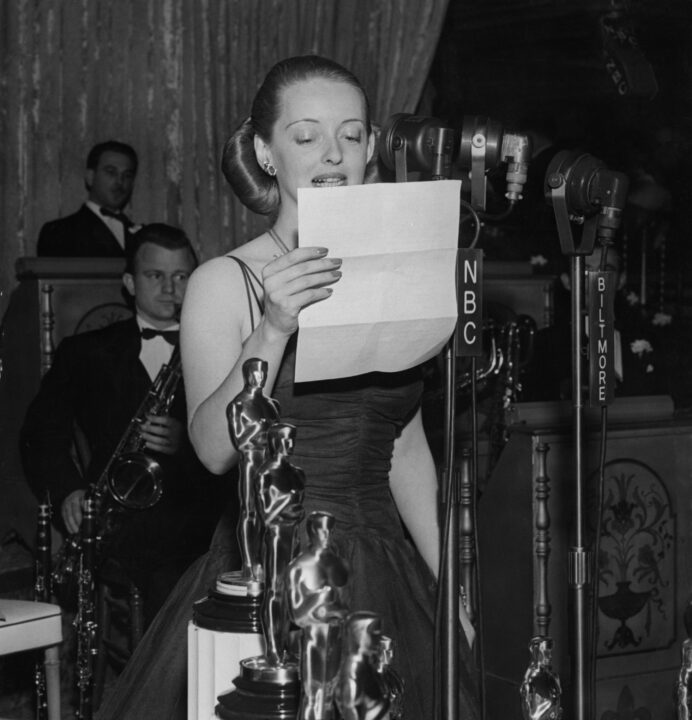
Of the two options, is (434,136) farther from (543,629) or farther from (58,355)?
(58,355)

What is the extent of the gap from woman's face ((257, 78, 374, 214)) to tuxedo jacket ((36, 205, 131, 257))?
4425 mm

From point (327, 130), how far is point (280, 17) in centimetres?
542

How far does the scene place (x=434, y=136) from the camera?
1809 millimetres

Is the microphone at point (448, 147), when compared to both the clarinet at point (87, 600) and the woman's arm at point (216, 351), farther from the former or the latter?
the clarinet at point (87, 600)

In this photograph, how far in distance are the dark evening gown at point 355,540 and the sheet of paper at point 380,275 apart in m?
0.40

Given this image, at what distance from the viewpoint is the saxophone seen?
421 cm

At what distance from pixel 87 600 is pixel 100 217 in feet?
10.3

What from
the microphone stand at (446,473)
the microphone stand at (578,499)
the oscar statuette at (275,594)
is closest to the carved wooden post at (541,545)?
the microphone stand at (578,499)

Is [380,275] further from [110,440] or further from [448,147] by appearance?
[110,440]

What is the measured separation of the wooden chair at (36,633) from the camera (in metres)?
3.29

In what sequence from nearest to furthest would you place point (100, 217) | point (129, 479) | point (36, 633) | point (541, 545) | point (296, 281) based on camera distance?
point (296, 281) < point (36, 633) < point (541, 545) < point (129, 479) < point (100, 217)

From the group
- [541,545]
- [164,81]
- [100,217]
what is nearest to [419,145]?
[541,545]

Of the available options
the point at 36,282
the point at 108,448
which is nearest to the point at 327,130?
the point at 108,448

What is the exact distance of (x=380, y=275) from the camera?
1.79 metres
